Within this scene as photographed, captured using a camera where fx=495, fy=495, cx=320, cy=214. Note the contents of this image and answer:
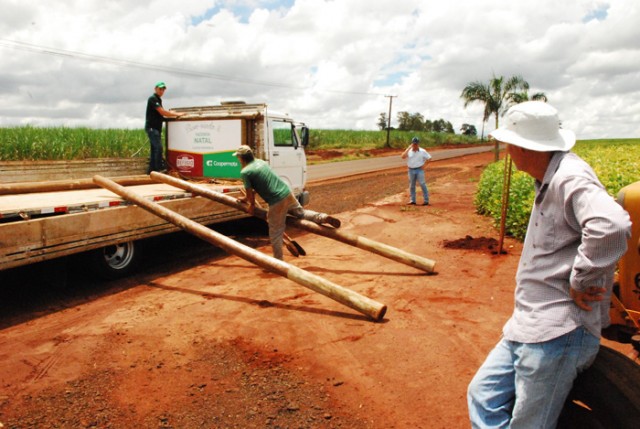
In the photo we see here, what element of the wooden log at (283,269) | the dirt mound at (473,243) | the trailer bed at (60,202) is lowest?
the dirt mound at (473,243)

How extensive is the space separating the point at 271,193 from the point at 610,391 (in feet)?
19.4

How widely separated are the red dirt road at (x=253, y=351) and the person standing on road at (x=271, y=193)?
2.31 feet

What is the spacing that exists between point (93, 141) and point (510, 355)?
24300 millimetres

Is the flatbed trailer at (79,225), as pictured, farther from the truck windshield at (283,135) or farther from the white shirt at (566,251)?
the white shirt at (566,251)

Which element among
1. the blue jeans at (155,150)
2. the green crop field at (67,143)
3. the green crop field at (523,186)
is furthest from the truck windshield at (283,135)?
the green crop field at (67,143)

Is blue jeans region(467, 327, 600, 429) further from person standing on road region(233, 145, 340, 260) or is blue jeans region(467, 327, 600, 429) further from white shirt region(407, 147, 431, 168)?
white shirt region(407, 147, 431, 168)

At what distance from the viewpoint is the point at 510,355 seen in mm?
2238

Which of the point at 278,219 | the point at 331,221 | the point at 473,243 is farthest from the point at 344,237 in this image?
the point at 473,243

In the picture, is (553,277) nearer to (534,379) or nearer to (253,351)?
(534,379)

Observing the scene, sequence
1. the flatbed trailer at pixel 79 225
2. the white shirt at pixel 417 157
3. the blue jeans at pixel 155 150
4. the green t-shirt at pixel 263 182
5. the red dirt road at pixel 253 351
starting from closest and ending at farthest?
1. the red dirt road at pixel 253 351
2. the flatbed trailer at pixel 79 225
3. the green t-shirt at pixel 263 182
4. the blue jeans at pixel 155 150
5. the white shirt at pixel 417 157

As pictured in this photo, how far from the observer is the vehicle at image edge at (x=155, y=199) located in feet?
18.7

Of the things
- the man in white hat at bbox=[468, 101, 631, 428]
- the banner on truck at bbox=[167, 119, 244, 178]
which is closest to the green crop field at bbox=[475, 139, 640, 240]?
the man in white hat at bbox=[468, 101, 631, 428]

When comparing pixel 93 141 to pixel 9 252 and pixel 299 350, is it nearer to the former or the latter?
pixel 9 252

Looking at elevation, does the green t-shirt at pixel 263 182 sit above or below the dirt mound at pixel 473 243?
above
